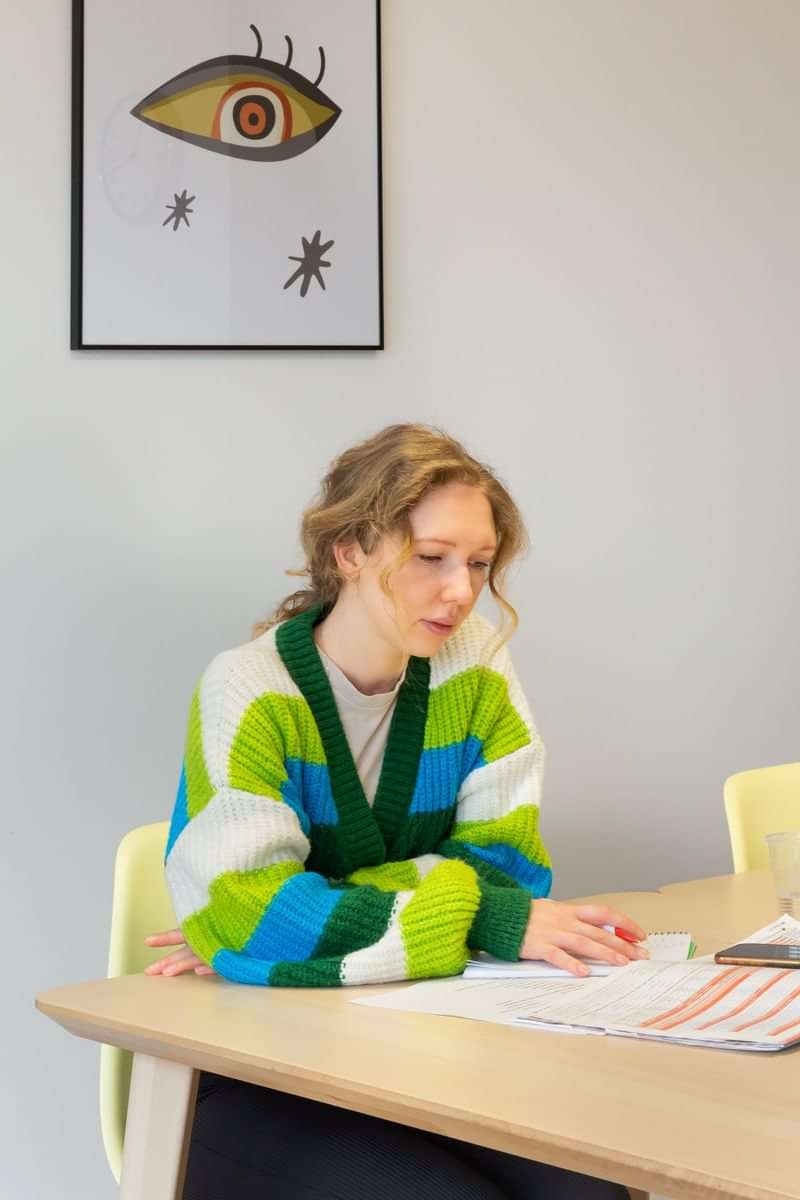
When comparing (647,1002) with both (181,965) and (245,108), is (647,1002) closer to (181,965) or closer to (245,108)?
(181,965)

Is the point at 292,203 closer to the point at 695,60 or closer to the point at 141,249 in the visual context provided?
the point at 141,249

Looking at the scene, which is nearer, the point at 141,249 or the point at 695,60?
the point at 141,249

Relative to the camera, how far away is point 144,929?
5.01ft

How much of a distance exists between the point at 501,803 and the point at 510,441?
1050 millimetres

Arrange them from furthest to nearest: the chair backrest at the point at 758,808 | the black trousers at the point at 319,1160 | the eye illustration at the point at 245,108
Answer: the eye illustration at the point at 245,108
the chair backrest at the point at 758,808
the black trousers at the point at 319,1160

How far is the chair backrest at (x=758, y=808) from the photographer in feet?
6.63

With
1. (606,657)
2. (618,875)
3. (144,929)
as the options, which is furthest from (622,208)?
(144,929)

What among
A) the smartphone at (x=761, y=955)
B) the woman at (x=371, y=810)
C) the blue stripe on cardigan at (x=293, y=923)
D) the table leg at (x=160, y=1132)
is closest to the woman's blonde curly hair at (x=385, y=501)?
the woman at (x=371, y=810)

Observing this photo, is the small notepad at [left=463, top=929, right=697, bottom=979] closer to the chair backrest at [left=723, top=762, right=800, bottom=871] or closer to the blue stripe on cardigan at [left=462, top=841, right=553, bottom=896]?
the blue stripe on cardigan at [left=462, top=841, right=553, bottom=896]

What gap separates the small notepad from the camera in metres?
1.28

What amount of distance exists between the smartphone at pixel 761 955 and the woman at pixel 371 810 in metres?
0.09

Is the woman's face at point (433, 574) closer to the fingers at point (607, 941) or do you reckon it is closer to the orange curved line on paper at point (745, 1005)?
the fingers at point (607, 941)

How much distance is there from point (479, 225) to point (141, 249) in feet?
2.02

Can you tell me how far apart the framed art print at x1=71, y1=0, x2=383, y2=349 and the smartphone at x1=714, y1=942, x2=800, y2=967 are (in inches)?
50.1
